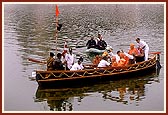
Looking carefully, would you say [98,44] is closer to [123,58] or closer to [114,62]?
[123,58]

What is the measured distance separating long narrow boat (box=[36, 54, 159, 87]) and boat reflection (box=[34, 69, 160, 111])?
222 millimetres

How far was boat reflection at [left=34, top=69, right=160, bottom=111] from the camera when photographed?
47.6 feet

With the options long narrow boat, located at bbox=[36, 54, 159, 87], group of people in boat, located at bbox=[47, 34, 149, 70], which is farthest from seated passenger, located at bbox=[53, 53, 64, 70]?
long narrow boat, located at bbox=[36, 54, 159, 87]

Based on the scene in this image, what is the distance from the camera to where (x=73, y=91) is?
1574cm

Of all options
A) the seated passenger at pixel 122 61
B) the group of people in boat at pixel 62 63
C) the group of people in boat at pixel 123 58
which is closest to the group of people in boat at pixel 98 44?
the group of people in boat at pixel 123 58

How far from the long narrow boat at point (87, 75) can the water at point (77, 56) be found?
258 mm

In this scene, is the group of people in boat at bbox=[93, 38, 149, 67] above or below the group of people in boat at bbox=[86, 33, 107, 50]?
below

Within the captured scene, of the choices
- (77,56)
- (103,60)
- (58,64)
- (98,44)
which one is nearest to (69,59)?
(58,64)

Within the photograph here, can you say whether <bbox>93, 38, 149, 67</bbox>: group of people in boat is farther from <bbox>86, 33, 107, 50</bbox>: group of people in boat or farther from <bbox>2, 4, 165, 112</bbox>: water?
<bbox>86, 33, 107, 50</bbox>: group of people in boat

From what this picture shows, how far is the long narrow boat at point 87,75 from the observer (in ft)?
51.0

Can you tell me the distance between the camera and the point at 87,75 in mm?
16172

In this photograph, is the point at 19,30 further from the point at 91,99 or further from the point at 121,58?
the point at 91,99

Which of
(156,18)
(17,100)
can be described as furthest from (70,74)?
(156,18)

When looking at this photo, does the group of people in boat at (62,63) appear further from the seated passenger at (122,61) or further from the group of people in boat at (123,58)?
the seated passenger at (122,61)
